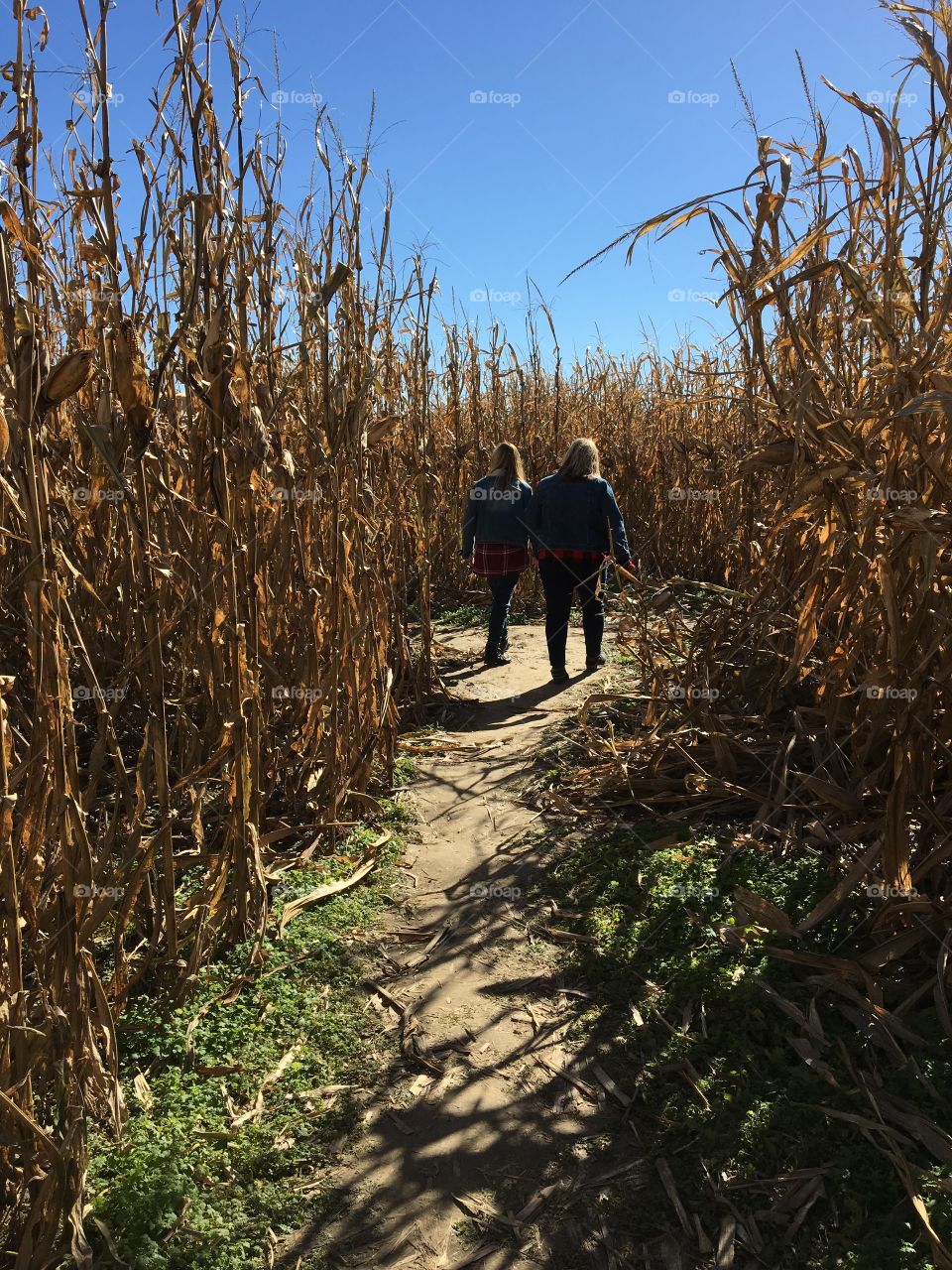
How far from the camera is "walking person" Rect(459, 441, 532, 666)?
6133mm

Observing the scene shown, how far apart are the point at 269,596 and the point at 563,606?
2711mm

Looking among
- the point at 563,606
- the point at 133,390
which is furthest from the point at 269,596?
the point at 563,606

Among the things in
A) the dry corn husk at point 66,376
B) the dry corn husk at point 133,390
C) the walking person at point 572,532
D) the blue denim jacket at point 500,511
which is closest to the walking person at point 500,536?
the blue denim jacket at point 500,511

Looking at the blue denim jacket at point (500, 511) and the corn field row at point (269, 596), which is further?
the blue denim jacket at point (500, 511)

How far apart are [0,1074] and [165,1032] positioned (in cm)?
81

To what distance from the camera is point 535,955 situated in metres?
2.91

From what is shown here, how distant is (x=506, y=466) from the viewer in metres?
6.32

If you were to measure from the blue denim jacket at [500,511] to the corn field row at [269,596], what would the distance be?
139 cm

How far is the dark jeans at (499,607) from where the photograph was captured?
6078mm

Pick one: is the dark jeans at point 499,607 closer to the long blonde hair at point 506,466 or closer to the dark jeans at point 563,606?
the dark jeans at point 563,606

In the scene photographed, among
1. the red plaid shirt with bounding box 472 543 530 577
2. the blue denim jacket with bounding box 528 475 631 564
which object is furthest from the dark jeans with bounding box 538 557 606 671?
the red plaid shirt with bounding box 472 543 530 577

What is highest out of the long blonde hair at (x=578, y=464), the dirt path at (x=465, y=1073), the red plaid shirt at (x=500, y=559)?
the long blonde hair at (x=578, y=464)

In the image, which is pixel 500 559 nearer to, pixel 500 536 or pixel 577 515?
pixel 500 536

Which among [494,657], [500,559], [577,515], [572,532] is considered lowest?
[494,657]
